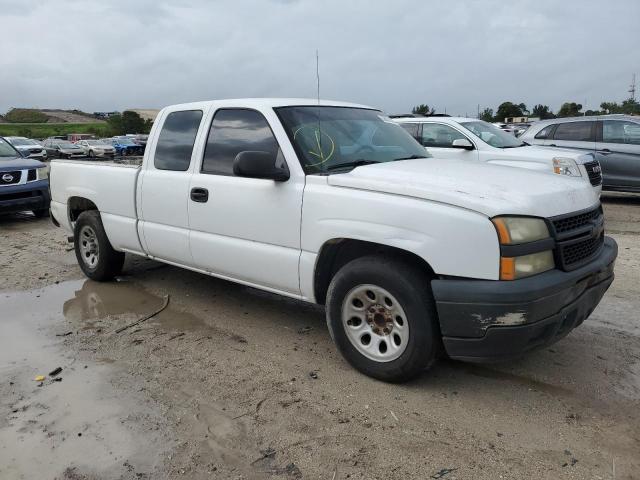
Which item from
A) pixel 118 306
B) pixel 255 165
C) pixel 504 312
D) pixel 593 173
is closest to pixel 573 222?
pixel 504 312

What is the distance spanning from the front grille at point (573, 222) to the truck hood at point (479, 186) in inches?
1.9

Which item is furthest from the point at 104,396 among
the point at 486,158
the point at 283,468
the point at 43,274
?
the point at 486,158

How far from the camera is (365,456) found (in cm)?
284

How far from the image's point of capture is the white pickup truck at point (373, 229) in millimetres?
3098

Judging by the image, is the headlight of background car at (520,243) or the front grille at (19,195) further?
the front grille at (19,195)

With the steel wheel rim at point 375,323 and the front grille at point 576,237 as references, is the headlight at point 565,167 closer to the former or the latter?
the front grille at point 576,237

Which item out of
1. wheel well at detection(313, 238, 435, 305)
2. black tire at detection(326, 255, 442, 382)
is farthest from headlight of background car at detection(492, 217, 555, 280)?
wheel well at detection(313, 238, 435, 305)

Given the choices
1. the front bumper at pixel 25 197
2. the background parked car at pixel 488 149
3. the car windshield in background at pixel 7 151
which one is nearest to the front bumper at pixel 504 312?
the background parked car at pixel 488 149

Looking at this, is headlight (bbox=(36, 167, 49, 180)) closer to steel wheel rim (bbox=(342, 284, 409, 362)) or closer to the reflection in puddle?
the reflection in puddle

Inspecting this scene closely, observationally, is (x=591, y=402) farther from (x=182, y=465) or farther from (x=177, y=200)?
(x=177, y=200)

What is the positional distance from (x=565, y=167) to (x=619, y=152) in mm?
3421

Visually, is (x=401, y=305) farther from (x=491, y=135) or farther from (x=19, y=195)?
(x=19, y=195)

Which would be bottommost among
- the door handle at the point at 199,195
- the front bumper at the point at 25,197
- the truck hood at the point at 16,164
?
the front bumper at the point at 25,197

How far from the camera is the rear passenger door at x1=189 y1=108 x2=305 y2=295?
3.97 m
